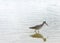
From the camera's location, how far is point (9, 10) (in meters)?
2.98

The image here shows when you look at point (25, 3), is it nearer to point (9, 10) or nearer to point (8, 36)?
point (9, 10)

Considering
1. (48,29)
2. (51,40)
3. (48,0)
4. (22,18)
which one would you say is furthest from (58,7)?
(51,40)

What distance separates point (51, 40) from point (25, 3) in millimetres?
1456

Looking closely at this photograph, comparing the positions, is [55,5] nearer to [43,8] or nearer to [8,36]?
[43,8]

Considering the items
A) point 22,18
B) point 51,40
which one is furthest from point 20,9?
point 51,40

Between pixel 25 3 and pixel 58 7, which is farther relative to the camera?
pixel 25 3

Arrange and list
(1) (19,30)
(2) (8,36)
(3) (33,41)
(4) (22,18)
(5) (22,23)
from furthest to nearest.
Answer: (4) (22,18), (5) (22,23), (1) (19,30), (2) (8,36), (3) (33,41)

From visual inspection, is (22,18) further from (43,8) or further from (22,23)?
(43,8)

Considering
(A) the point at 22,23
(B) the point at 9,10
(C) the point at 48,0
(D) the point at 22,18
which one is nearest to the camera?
(A) the point at 22,23

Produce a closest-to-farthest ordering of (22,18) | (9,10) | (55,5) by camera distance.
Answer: (22,18) < (9,10) < (55,5)

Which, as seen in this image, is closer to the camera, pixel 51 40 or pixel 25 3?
pixel 51 40

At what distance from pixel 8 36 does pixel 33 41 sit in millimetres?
293

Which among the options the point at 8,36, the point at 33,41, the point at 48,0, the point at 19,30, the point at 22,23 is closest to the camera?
the point at 33,41

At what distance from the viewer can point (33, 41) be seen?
1942 mm
